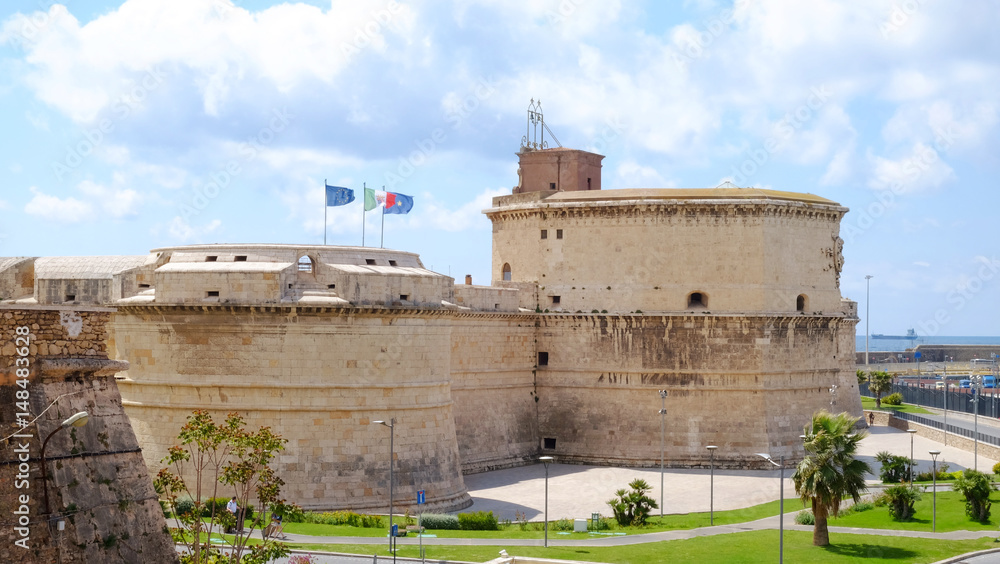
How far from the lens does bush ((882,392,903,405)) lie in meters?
67.1

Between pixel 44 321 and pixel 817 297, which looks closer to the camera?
pixel 44 321

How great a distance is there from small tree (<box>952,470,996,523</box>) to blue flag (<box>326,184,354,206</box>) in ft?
62.9

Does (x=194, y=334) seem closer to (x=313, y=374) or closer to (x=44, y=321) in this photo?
(x=313, y=374)

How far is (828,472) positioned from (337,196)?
16317 mm

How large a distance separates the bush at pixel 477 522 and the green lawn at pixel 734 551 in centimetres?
279

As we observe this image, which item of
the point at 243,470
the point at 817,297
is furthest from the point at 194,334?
the point at 817,297

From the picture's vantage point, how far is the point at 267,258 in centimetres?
3058

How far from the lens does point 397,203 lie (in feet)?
123

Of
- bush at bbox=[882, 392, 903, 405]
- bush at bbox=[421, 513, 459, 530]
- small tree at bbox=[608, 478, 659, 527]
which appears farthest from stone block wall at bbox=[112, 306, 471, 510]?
bush at bbox=[882, 392, 903, 405]

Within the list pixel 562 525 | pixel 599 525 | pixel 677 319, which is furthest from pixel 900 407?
pixel 562 525

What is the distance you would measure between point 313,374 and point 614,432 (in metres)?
15.8

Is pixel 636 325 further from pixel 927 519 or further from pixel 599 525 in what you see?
pixel 927 519

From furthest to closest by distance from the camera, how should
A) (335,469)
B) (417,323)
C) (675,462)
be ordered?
(675,462)
(417,323)
(335,469)

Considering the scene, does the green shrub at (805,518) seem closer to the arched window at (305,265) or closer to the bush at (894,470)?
the bush at (894,470)
